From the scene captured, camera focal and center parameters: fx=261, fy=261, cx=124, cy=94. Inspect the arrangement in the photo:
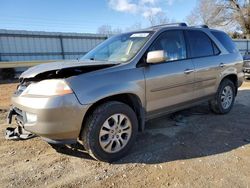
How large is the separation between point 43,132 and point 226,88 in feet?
13.5

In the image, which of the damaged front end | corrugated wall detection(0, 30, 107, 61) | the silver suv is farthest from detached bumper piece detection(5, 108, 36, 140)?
corrugated wall detection(0, 30, 107, 61)

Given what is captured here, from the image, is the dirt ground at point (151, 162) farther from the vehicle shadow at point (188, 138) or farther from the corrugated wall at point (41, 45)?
the corrugated wall at point (41, 45)

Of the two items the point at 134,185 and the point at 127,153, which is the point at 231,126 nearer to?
the point at 127,153

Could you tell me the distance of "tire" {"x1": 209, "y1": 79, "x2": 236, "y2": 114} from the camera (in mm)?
5523

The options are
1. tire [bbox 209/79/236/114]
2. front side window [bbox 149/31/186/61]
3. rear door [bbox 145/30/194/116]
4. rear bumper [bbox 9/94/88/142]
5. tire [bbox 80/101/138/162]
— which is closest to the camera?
rear bumper [bbox 9/94/88/142]

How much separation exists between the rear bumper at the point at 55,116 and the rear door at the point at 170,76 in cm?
121

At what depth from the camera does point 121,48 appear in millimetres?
4277

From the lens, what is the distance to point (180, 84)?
4.40m

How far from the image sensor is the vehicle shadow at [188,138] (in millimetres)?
3793

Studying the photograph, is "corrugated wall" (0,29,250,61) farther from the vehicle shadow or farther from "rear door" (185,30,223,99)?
the vehicle shadow

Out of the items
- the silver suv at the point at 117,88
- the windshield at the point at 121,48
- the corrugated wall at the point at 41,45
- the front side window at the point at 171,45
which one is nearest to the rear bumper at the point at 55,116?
the silver suv at the point at 117,88

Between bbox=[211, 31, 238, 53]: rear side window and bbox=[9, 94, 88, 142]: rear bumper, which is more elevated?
bbox=[211, 31, 238, 53]: rear side window

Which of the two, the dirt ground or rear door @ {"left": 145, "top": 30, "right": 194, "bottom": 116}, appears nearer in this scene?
the dirt ground

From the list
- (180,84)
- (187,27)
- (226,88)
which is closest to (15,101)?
(180,84)
